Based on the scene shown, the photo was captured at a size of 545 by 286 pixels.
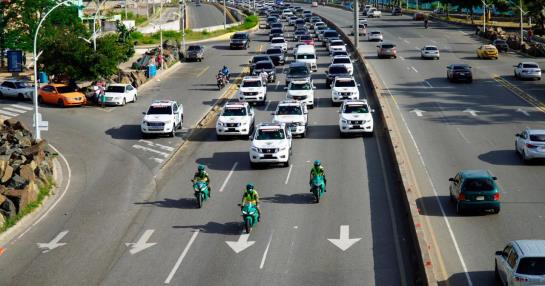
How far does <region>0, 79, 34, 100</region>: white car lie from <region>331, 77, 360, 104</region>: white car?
72.4 feet

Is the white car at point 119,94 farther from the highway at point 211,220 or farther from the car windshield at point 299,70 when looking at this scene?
the car windshield at point 299,70

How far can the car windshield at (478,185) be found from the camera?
3053 centimetres

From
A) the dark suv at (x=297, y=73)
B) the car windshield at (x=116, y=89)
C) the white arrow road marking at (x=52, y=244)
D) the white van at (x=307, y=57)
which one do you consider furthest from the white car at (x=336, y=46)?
the white arrow road marking at (x=52, y=244)

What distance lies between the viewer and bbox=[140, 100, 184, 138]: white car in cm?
4844

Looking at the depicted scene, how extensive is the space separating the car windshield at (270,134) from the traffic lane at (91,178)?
17.0ft

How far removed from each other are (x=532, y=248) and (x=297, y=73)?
43.4 metres

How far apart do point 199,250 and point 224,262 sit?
165 centimetres

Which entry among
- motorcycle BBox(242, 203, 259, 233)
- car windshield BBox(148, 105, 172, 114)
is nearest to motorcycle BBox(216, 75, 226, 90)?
car windshield BBox(148, 105, 172, 114)

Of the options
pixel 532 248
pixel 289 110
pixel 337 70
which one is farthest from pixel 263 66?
pixel 532 248

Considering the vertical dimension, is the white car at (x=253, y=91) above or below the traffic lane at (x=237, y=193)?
above

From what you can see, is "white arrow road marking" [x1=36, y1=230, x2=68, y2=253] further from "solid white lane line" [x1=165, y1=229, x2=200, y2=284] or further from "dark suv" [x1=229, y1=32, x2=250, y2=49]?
"dark suv" [x1=229, y1=32, x2=250, y2=49]

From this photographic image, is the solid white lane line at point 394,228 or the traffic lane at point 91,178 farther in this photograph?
the traffic lane at point 91,178

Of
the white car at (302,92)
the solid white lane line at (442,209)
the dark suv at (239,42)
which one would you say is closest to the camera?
the solid white lane line at (442,209)

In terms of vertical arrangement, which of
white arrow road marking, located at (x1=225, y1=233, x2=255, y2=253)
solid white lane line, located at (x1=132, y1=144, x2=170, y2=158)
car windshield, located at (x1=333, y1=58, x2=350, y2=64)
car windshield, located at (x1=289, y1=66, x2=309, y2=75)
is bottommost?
white arrow road marking, located at (x1=225, y1=233, x2=255, y2=253)
